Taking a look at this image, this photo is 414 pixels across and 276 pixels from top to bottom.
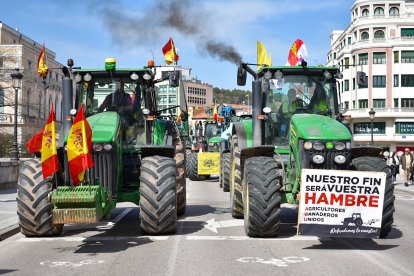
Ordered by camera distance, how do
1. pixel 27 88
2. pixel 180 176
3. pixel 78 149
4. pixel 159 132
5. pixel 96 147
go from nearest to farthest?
1. pixel 78 149
2. pixel 96 147
3. pixel 159 132
4. pixel 180 176
5. pixel 27 88

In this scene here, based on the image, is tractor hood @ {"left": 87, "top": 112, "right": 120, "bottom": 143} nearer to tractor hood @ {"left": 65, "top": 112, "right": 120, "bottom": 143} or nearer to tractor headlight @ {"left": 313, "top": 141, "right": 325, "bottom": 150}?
tractor hood @ {"left": 65, "top": 112, "right": 120, "bottom": 143}

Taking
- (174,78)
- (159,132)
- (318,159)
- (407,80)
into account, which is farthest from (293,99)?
(407,80)

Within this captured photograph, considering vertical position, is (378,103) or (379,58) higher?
(379,58)

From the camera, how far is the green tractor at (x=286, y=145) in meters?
9.58

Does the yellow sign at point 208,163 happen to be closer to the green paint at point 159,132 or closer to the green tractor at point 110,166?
the green paint at point 159,132

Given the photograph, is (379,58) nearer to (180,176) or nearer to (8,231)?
(180,176)

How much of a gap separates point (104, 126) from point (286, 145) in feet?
11.1

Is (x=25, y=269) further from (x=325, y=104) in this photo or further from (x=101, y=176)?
(x=325, y=104)

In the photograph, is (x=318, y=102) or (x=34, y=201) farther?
(x=318, y=102)

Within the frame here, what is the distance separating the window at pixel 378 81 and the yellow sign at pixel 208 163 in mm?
45820

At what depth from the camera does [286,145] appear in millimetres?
11391

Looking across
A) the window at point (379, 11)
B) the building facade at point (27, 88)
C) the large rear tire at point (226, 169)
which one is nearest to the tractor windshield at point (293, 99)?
the large rear tire at point (226, 169)

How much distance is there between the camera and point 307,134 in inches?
383

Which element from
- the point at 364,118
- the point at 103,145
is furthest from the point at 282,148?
the point at 364,118
